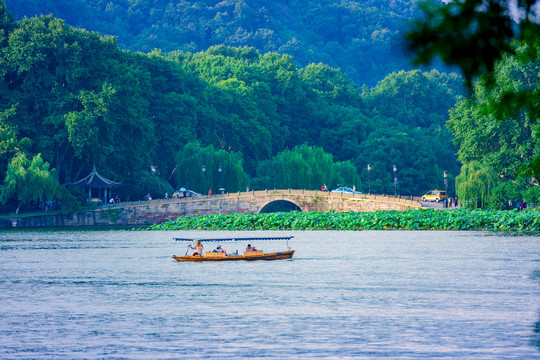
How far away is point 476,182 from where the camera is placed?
7431cm

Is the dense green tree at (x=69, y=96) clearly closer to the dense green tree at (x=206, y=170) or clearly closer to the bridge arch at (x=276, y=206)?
the dense green tree at (x=206, y=170)

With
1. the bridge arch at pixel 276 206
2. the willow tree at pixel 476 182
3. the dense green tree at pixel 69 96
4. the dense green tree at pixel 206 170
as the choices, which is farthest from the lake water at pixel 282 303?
the dense green tree at pixel 206 170

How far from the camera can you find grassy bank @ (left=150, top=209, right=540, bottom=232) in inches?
2670

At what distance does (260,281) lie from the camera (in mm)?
39812

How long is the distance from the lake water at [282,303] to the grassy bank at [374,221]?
424 inches

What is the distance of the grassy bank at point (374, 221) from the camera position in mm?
67812

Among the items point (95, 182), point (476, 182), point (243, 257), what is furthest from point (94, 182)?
point (243, 257)

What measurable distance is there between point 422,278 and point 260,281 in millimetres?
7046

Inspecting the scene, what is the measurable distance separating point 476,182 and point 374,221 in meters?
8.98

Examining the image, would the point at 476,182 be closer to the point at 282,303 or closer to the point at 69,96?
the point at 69,96

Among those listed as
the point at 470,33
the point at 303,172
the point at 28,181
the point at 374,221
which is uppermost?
the point at 303,172

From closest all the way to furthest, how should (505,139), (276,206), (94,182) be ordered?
1. (505,139)
2. (94,182)
3. (276,206)

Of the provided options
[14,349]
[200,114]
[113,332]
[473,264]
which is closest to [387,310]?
[113,332]

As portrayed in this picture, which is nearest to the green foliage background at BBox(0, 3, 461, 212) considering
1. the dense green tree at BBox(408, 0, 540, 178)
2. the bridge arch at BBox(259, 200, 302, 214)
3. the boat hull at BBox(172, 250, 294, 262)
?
the bridge arch at BBox(259, 200, 302, 214)
